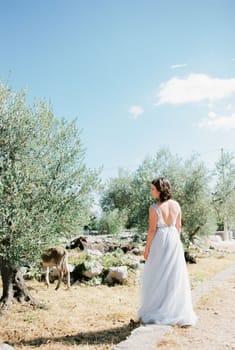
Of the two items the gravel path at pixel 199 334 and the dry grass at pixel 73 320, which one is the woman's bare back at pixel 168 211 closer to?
the gravel path at pixel 199 334

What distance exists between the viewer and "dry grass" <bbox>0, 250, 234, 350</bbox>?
23.1ft

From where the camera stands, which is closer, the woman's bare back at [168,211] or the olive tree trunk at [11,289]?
the woman's bare back at [168,211]

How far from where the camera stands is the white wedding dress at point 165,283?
21.2 ft

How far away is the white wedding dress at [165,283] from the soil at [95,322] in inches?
13.6

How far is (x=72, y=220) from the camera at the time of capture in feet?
31.7

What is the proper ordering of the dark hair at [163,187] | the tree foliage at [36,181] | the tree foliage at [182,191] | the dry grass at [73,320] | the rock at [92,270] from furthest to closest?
the tree foliage at [182,191]
the rock at [92,270]
the tree foliage at [36,181]
the dry grass at [73,320]
the dark hair at [163,187]

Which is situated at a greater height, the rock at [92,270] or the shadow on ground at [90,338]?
the rock at [92,270]

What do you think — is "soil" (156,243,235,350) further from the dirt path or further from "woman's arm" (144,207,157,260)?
"woman's arm" (144,207,157,260)

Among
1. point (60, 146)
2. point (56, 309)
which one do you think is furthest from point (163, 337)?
point (60, 146)

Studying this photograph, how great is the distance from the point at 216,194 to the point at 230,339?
787 inches

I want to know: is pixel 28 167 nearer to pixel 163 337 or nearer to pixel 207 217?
pixel 163 337

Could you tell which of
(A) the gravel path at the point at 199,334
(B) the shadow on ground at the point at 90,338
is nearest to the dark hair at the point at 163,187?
(A) the gravel path at the point at 199,334

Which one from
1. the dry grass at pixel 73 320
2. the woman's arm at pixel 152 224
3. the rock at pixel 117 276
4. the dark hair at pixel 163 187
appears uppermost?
the dark hair at pixel 163 187

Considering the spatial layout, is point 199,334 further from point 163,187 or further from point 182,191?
point 182,191
